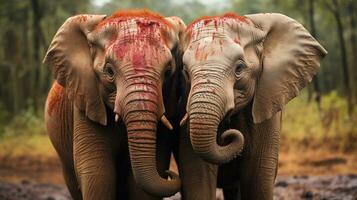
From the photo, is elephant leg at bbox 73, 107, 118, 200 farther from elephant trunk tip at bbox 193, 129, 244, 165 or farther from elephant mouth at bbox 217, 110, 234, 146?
elephant trunk tip at bbox 193, 129, 244, 165

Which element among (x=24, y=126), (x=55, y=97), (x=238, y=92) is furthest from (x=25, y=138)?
(x=238, y=92)

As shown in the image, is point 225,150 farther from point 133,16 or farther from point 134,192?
point 133,16

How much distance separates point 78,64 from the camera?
298 inches

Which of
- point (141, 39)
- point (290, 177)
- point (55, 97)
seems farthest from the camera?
point (290, 177)

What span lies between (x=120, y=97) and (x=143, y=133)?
Answer: 0.44m

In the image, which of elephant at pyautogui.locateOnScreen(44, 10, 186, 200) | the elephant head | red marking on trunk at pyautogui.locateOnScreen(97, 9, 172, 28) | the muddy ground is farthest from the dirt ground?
red marking on trunk at pyautogui.locateOnScreen(97, 9, 172, 28)

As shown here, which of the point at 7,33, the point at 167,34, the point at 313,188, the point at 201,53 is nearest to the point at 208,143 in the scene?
the point at 201,53

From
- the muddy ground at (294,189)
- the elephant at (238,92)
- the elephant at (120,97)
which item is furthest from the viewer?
the muddy ground at (294,189)

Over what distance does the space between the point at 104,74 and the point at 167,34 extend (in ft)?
2.51

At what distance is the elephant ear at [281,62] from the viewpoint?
732cm

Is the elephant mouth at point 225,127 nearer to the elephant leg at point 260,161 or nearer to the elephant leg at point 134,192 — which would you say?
the elephant leg at point 260,161

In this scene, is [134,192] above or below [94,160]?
below

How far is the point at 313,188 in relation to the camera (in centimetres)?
1395

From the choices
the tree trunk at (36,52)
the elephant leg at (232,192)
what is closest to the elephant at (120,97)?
the elephant leg at (232,192)
